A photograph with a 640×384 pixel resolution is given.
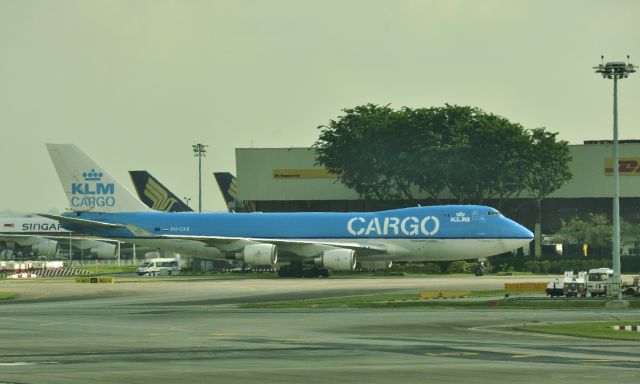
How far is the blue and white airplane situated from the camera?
282ft

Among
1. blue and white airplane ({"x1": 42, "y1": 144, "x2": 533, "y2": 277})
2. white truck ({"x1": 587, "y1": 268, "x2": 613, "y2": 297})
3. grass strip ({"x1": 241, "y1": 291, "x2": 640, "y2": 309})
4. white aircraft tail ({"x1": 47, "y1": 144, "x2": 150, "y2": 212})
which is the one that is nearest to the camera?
grass strip ({"x1": 241, "y1": 291, "x2": 640, "y2": 309})

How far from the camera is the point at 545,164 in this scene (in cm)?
12400

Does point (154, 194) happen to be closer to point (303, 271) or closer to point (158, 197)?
point (158, 197)

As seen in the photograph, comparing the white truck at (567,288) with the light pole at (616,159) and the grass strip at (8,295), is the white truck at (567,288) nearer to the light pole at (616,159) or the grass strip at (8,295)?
the light pole at (616,159)

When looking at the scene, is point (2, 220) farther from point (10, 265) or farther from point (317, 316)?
point (317, 316)

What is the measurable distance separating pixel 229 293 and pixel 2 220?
90973mm

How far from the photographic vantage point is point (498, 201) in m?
135

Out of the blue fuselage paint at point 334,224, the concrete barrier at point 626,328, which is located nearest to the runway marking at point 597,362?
the concrete barrier at point 626,328

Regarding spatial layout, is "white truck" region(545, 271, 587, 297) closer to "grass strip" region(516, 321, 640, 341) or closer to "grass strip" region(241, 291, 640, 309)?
"grass strip" region(241, 291, 640, 309)

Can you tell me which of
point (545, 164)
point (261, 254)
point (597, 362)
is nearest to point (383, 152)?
point (545, 164)

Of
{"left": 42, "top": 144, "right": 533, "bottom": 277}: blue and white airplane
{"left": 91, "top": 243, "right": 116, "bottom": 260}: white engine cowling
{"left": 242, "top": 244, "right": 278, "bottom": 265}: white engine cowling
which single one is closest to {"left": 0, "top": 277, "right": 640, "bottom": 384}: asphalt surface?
{"left": 242, "top": 244, "right": 278, "bottom": 265}: white engine cowling

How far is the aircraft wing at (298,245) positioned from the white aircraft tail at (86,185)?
705 cm

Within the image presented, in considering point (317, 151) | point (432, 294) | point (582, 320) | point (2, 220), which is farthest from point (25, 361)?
point (2, 220)

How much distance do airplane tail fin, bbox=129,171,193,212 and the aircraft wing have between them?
42.5 m
